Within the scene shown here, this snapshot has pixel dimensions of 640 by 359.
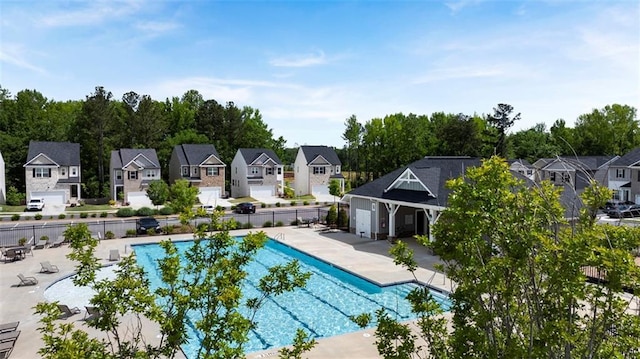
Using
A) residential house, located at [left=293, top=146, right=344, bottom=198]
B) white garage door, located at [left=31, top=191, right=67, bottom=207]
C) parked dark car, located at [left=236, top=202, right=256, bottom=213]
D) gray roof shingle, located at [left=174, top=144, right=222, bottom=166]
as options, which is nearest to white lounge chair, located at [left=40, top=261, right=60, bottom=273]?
parked dark car, located at [left=236, top=202, right=256, bottom=213]

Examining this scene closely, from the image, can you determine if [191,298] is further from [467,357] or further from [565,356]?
[565,356]

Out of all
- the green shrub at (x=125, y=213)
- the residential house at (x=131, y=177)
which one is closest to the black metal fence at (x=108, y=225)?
the green shrub at (x=125, y=213)

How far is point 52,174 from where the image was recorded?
48688 millimetres

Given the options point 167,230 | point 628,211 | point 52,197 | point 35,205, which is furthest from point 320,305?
point 52,197

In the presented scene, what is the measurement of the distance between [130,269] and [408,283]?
14738 millimetres

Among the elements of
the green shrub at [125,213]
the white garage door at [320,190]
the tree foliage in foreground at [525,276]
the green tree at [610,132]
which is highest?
the green tree at [610,132]

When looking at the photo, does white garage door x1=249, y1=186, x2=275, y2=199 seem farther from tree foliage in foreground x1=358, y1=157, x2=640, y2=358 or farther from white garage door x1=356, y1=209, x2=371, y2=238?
tree foliage in foreground x1=358, y1=157, x2=640, y2=358

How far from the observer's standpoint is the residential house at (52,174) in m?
47.6

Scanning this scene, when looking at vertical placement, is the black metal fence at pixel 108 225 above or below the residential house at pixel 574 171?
below

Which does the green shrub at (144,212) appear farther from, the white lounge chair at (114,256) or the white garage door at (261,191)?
the white lounge chair at (114,256)

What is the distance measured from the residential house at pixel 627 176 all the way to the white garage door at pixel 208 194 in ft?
144

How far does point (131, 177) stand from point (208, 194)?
9.36 metres

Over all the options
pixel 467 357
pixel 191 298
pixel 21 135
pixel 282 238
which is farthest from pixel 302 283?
pixel 21 135

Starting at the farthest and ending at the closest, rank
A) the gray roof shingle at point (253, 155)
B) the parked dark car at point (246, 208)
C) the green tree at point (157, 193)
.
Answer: the gray roof shingle at point (253, 155)
the green tree at point (157, 193)
the parked dark car at point (246, 208)
